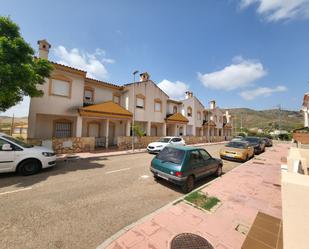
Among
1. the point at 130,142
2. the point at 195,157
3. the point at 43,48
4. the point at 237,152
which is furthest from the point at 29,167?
the point at 237,152

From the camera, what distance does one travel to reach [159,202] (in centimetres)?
530

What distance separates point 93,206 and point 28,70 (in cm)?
746

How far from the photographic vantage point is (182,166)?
6.18 meters

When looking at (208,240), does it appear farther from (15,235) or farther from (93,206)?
(15,235)

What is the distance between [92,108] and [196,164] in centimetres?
1164

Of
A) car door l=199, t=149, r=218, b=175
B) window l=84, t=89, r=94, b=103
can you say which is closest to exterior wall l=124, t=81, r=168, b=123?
window l=84, t=89, r=94, b=103

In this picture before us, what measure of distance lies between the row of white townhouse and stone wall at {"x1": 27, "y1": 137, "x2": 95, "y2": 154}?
701 millimetres

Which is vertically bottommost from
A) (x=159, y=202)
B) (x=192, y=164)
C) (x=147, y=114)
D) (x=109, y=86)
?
(x=159, y=202)

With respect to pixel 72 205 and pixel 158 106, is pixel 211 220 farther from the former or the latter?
pixel 158 106

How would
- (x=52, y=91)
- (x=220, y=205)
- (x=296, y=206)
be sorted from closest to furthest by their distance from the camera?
(x=296, y=206)
(x=220, y=205)
(x=52, y=91)

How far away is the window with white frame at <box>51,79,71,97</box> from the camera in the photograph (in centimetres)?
1394

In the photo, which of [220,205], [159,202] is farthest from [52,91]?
[220,205]

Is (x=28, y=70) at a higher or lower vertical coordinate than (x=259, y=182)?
higher

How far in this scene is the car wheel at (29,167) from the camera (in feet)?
23.9
